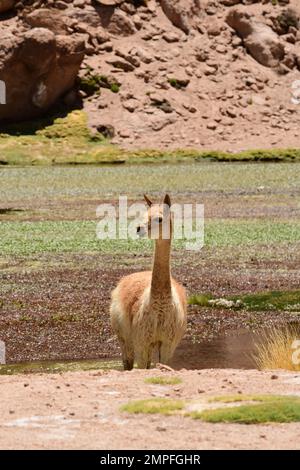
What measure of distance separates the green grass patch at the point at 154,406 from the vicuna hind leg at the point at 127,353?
3079 mm

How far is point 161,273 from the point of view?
12.4 metres

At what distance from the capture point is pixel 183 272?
25.2 meters

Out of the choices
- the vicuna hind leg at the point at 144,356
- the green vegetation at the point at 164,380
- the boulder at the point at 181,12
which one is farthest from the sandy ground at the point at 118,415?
the boulder at the point at 181,12

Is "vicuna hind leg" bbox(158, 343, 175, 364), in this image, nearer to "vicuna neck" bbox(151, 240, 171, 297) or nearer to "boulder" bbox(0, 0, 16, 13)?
"vicuna neck" bbox(151, 240, 171, 297)

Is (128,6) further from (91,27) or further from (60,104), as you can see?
(60,104)

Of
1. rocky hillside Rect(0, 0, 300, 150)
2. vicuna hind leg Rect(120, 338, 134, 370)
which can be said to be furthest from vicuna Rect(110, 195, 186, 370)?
rocky hillside Rect(0, 0, 300, 150)

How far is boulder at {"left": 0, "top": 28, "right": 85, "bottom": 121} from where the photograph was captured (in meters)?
79.1

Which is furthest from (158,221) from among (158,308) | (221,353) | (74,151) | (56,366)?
(74,151)

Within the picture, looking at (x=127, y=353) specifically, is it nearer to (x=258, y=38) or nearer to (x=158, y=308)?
(x=158, y=308)

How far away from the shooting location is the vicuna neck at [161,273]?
12.4 metres

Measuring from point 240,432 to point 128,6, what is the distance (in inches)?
3509

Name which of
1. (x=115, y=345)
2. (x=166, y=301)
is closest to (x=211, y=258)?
(x=115, y=345)

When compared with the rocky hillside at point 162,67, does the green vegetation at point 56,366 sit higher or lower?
lower

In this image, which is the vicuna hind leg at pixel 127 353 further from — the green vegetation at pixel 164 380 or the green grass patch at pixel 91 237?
the green grass patch at pixel 91 237
